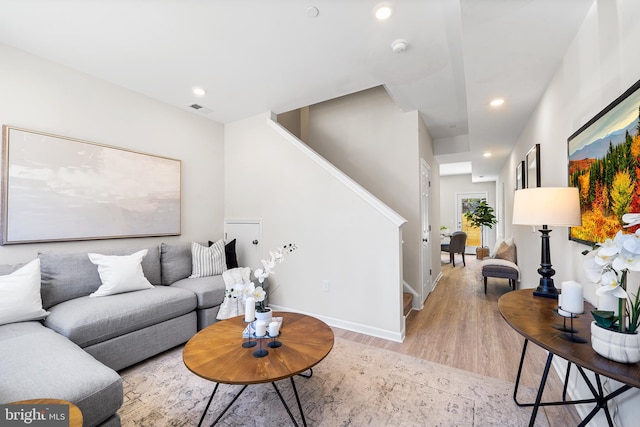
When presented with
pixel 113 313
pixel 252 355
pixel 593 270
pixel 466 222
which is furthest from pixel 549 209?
pixel 466 222

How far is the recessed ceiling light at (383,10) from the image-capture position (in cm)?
186

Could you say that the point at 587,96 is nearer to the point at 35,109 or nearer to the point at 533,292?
the point at 533,292

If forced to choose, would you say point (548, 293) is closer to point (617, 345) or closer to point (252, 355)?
point (617, 345)

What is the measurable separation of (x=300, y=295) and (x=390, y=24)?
9.58 feet

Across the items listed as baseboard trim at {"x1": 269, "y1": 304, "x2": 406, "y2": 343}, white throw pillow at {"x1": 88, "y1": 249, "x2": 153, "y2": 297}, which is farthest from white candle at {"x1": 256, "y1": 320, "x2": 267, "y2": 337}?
white throw pillow at {"x1": 88, "y1": 249, "x2": 153, "y2": 297}

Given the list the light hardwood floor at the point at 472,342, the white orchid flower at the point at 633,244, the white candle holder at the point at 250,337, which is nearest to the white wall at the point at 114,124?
the white candle holder at the point at 250,337

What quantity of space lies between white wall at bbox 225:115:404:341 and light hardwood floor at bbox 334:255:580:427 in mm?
284

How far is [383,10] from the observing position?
1.90 meters

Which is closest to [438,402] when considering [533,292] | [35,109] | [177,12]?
[533,292]

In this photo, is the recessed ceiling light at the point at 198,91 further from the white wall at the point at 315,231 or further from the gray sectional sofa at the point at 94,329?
the gray sectional sofa at the point at 94,329

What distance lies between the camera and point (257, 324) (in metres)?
1.71

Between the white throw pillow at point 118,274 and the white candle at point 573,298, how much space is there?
10.8ft

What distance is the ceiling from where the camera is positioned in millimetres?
1825

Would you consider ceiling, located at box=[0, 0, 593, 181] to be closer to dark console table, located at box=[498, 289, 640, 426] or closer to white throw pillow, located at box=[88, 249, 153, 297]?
dark console table, located at box=[498, 289, 640, 426]
